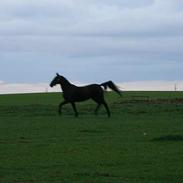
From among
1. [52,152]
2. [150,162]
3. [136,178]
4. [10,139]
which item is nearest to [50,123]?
[10,139]

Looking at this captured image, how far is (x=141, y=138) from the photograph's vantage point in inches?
848

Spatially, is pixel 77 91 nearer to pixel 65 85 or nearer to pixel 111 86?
pixel 65 85

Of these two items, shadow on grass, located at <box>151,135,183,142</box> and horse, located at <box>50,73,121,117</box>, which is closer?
shadow on grass, located at <box>151,135,183,142</box>

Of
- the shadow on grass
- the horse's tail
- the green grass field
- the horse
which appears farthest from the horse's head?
the shadow on grass

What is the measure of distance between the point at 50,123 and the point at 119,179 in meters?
15.9

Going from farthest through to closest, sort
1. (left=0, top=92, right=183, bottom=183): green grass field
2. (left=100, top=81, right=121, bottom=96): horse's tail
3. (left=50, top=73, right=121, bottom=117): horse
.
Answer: (left=100, top=81, right=121, bottom=96): horse's tail → (left=50, top=73, right=121, bottom=117): horse → (left=0, top=92, right=183, bottom=183): green grass field

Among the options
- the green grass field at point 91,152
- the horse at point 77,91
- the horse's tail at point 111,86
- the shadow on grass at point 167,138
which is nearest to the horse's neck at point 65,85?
the horse at point 77,91

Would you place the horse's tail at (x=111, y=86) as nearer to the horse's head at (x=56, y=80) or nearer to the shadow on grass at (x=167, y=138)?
the horse's head at (x=56, y=80)

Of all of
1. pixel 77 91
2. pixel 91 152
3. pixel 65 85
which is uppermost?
pixel 65 85

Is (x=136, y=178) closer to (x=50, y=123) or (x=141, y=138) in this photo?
(x=141, y=138)

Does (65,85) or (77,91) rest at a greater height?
(65,85)

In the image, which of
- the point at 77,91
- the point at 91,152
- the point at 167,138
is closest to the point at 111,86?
the point at 77,91

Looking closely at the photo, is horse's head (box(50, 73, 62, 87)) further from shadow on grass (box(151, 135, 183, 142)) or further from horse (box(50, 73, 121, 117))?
shadow on grass (box(151, 135, 183, 142))

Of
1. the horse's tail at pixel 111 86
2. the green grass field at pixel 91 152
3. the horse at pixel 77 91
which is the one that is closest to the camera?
the green grass field at pixel 91 152
